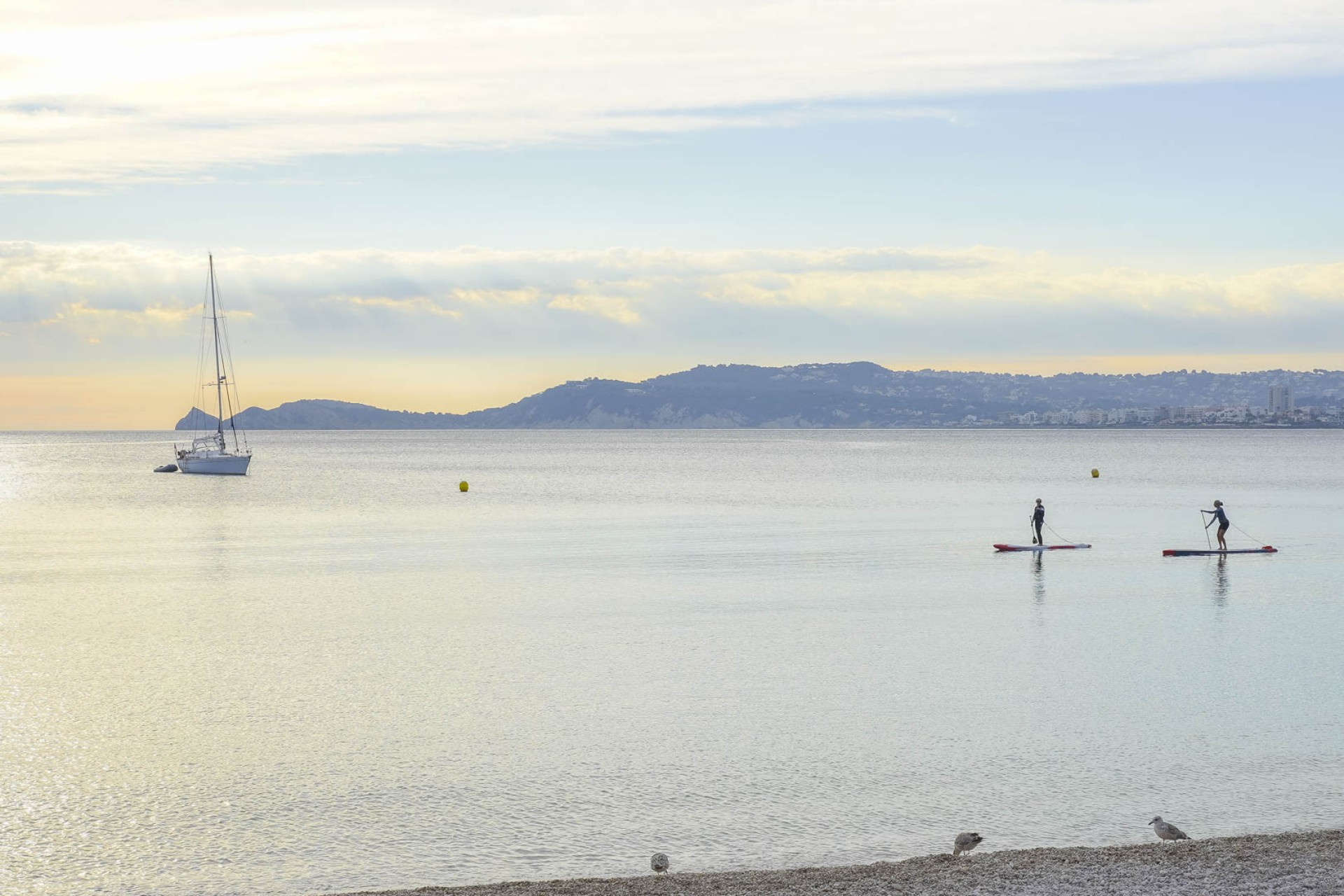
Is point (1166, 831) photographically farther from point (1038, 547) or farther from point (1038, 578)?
point (1038, 547)

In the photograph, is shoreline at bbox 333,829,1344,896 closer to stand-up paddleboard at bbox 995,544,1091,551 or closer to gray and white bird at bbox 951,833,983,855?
gray and white bird at bbox 951,833,983,855

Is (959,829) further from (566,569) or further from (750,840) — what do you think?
(566,569)

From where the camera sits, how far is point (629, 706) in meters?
21.7

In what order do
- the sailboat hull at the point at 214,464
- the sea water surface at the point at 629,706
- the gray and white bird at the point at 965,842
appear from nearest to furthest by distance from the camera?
the gray and white bird at the point at 965,842 < the sea water surface at the point at 629,706 < the sailboat hull at the point at 214,464

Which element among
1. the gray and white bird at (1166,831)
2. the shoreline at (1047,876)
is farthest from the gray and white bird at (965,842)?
the gray and white bird at (1166,831)

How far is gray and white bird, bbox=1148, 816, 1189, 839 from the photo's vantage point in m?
14.1

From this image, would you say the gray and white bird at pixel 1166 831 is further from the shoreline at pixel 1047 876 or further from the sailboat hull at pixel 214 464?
the sailboat hull at pixel 214 464

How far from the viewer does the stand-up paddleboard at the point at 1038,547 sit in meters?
48.4

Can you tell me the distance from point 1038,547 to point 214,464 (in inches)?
3581

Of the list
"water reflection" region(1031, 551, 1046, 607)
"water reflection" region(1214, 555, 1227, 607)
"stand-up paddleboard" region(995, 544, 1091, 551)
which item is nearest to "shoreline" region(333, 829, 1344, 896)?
"water reflection" region(1031, 551, 1046, 607)

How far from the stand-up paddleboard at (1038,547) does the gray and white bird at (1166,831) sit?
3477 cm

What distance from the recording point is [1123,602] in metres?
34.5

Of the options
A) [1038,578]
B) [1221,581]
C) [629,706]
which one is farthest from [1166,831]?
[1221,581]

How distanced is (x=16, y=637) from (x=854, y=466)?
116 metres
